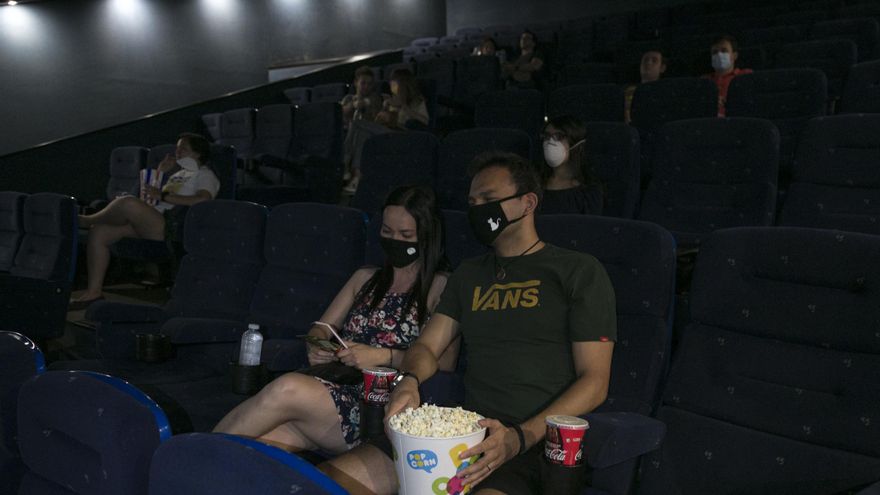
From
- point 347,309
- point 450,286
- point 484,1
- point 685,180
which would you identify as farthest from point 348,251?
point 484,1

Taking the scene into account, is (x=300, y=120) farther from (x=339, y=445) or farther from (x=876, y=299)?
(x=876, y=299)

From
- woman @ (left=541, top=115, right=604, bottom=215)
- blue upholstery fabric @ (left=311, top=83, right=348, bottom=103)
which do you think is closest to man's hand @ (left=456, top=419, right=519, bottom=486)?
woman @ (left=541, top=115, right=604, bottom=215)

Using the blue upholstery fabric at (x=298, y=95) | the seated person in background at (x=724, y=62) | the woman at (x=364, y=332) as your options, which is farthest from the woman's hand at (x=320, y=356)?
the blue upholstery fabric at (x=298, y=95)

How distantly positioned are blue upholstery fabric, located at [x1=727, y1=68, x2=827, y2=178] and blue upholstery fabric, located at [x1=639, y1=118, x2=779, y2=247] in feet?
1.90

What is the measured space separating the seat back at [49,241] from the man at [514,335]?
2635mm

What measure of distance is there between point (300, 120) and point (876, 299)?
4.71 metres

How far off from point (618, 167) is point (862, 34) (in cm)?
259

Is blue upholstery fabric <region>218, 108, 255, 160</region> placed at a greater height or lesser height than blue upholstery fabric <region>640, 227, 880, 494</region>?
greater

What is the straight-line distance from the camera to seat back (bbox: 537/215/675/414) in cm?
183

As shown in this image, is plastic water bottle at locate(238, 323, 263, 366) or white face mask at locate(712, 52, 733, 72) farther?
white face mask at locate(712, 52, 733, 72)

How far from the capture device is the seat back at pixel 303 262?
279 cm

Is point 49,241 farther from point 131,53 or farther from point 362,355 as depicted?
point 131,53

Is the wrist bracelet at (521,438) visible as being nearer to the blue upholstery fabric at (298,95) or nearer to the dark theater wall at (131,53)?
the blue upholstery fabric at (298,95)

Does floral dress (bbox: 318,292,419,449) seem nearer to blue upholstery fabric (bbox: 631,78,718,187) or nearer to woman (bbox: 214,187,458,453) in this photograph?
woman (bbox: 214,187,458,453)
